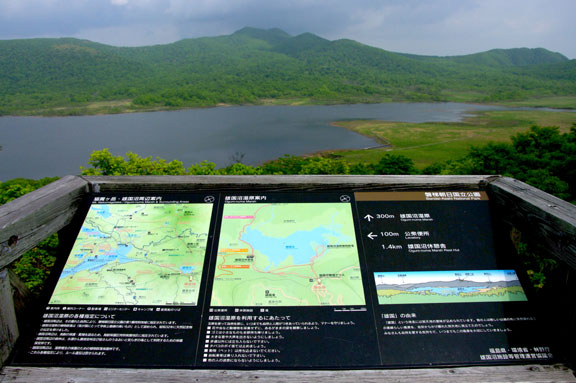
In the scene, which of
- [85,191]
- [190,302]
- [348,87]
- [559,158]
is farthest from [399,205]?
[348,87]

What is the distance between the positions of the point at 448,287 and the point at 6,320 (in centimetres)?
231

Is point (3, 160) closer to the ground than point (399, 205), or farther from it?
farther from it

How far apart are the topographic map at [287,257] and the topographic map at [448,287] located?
0.17 metres

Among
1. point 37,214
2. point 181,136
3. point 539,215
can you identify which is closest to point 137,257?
point 37,214

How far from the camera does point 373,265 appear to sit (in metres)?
1.95

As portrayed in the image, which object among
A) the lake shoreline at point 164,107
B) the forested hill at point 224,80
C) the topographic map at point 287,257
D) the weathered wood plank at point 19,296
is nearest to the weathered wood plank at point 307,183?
the topographic map at point 287,257

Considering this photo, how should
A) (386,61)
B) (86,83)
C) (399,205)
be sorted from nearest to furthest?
1. (399,205)
2. (86,83)
3. (386,61)

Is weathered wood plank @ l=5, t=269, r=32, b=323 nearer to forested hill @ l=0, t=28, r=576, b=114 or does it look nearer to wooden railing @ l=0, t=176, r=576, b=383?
wooden railing @ l=0, t=176, r=576, b=383

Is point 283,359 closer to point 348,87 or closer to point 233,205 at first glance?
point 233,205

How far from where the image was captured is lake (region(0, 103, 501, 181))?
3606 cm

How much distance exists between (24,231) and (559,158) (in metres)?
20.7

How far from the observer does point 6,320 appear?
67.7 inches

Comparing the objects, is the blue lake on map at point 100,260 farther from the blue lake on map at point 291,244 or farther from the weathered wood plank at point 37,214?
the blue lake on map at point 291,244

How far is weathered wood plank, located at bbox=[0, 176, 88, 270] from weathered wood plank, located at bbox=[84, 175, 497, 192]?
0.89 feet
